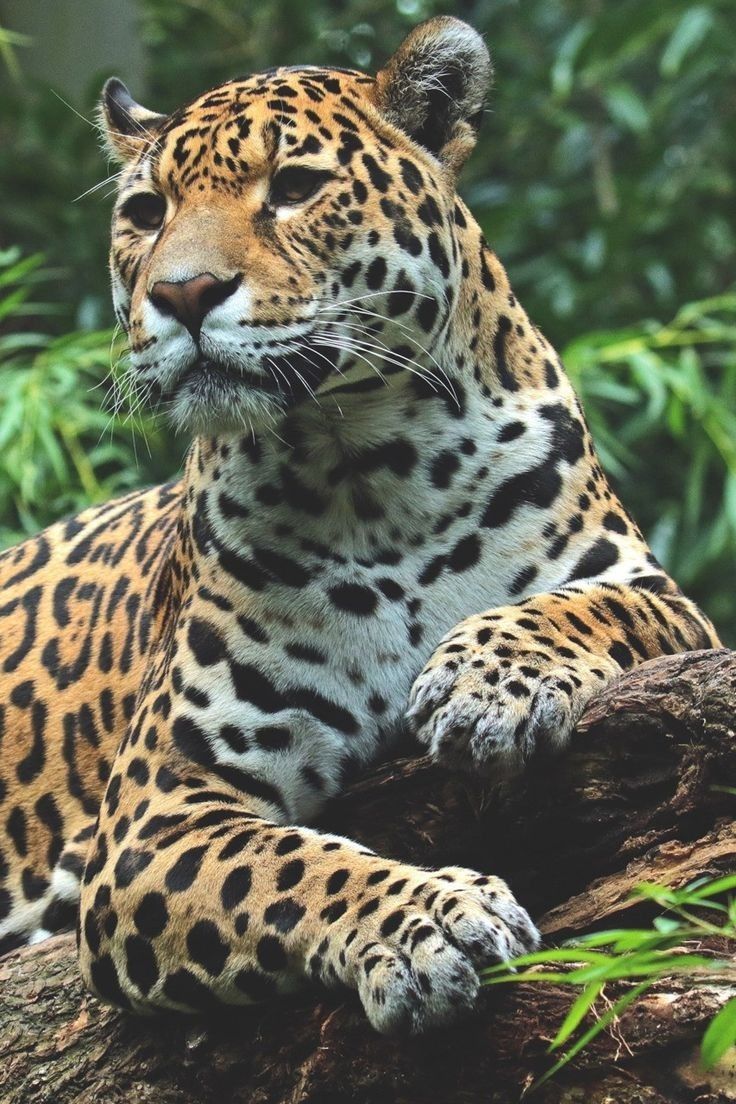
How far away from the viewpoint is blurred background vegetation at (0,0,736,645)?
13.0 meters

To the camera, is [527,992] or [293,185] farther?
[293,185]

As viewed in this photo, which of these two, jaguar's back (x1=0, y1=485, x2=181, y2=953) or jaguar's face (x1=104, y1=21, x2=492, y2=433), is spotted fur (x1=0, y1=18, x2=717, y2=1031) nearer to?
jaguar's face (x1=104, y1=21, x2=492, y2=433)

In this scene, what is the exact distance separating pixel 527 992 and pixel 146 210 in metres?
2.65

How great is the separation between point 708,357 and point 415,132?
772cm

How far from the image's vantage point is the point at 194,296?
4.59 metres

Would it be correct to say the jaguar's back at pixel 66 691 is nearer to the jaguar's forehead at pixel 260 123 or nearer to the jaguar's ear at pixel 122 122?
the jaguar's ear at pixel 122 122

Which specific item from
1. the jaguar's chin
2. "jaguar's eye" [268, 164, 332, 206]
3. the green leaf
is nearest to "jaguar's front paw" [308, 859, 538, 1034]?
the jaguar's chin

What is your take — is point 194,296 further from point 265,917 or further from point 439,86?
point 265,917

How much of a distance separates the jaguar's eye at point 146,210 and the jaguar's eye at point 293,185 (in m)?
0.40

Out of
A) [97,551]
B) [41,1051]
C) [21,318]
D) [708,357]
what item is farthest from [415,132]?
[21,318]

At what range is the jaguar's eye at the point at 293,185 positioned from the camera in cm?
501

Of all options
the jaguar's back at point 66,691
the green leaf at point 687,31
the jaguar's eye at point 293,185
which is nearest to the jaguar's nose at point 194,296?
the jaguar's eye at point 293,185

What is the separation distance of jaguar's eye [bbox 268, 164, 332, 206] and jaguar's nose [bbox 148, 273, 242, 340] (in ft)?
1.50

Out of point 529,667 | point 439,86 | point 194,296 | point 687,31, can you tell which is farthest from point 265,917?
point 687,31
